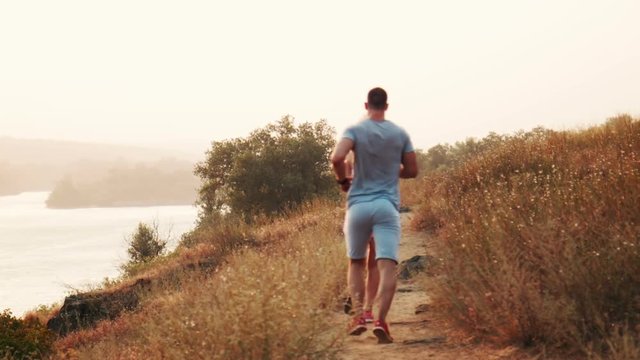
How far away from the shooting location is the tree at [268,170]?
4134cm

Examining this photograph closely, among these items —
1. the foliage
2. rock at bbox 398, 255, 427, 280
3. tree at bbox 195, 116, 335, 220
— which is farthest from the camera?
tree at bbox 195, 116, 335, 220

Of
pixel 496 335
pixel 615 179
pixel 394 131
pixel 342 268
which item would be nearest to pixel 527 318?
pixel 496 335

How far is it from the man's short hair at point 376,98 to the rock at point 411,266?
4697 millimetres

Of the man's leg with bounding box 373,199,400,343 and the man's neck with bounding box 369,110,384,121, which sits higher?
the man's neck with bounding box 369,110,384,121

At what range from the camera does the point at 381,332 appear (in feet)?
18.8

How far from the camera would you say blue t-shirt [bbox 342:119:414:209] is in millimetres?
5461

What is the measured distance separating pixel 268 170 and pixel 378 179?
118 ft

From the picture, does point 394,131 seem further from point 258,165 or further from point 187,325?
point 258,165

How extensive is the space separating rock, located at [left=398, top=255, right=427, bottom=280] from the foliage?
8834mm

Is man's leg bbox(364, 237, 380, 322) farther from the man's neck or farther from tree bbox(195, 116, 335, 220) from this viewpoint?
tree bbox(195, 116, 335, 220)

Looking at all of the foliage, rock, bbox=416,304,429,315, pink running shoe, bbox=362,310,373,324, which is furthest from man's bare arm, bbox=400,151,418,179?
the foliage

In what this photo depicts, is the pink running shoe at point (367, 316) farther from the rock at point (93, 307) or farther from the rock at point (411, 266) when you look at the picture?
the rock at point (93, 307)

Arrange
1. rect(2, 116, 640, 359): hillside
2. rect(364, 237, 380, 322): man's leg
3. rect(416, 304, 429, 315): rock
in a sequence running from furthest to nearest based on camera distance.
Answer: rect(416, 304, 429, 315): rock
rect(364, 237, 380, 322): man's leg
rect(2, 116, 640, 359): hillside

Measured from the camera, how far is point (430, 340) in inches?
241
